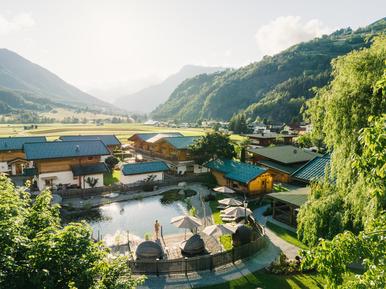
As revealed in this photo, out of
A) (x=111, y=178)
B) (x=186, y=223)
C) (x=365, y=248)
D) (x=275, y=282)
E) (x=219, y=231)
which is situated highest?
(x=365, y=248)

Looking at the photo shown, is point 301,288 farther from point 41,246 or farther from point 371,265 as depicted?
point 41,246

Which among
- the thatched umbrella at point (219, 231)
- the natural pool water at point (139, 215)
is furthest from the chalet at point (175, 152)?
the thatched umbrella at point (219, 231)

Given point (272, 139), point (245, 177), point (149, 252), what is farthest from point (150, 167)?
point (272, 139)

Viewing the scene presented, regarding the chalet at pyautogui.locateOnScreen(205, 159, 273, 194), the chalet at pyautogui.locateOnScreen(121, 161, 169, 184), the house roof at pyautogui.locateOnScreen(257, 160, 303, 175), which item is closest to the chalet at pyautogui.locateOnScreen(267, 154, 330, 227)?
the chalet at pyautogui.locateOnScreen(205, 159, 273, 194)

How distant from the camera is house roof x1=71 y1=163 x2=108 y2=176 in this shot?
42200 mm

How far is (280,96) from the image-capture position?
198m

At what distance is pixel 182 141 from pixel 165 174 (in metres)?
7.22

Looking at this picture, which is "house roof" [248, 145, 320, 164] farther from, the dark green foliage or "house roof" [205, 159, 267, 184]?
the dark green foliage

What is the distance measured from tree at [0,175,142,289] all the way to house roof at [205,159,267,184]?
32295 mm

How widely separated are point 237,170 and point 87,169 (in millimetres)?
22293

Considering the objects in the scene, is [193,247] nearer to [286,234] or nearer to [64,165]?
[286,234]

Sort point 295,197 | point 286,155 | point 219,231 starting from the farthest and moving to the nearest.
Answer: point 286,155 → point 295,197 → point 219,231

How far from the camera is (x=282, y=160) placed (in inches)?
1812

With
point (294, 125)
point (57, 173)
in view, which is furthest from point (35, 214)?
point (294, 125)
